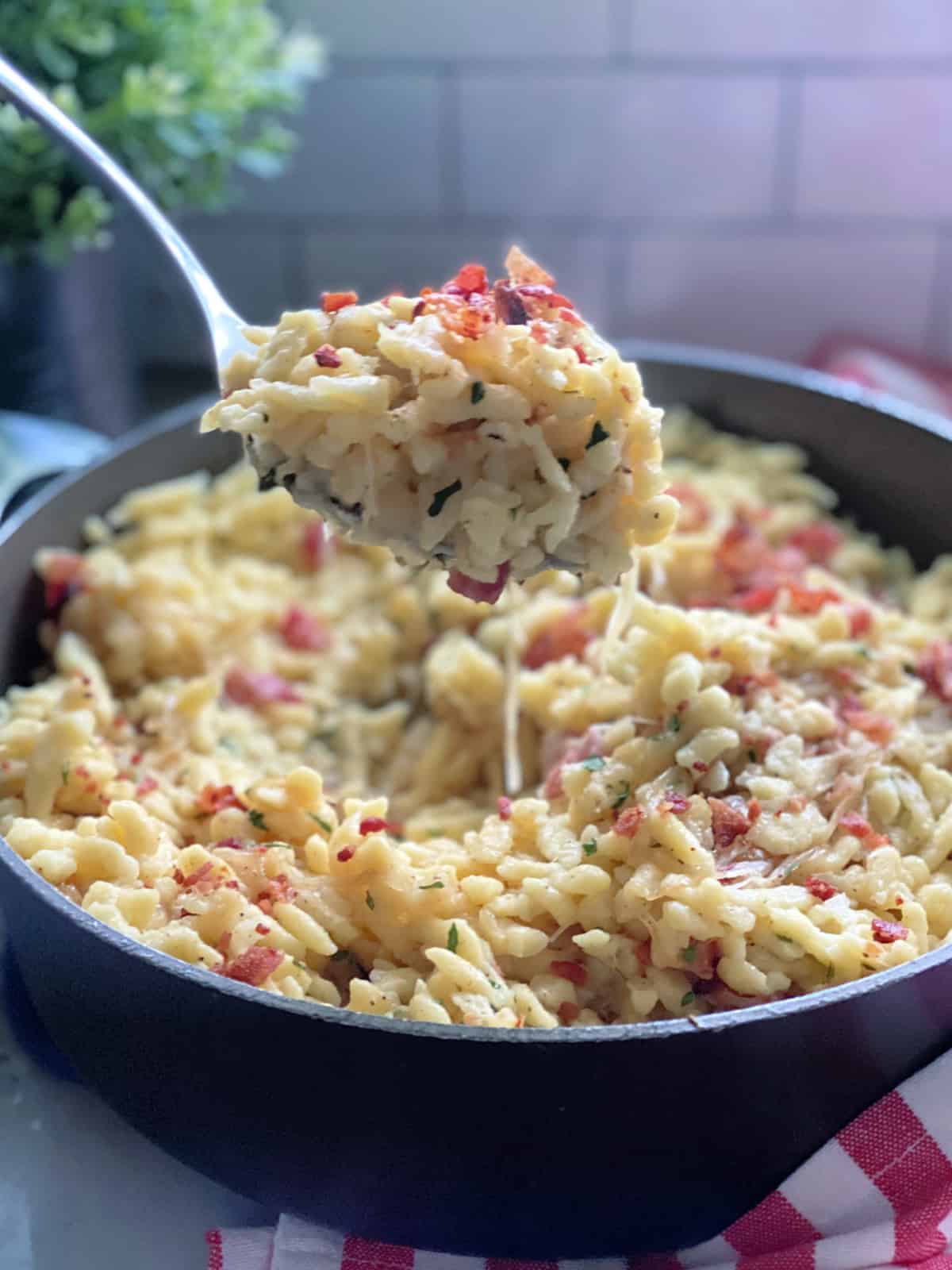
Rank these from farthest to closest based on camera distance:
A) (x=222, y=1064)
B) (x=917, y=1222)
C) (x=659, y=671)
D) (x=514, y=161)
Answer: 1. (x=514, y=161)
2. (x=659, y=671)
3. (x=917, y=1222)
4. (x=222, y=1064)

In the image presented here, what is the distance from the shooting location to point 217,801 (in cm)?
121

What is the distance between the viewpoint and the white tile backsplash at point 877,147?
7.00 ft

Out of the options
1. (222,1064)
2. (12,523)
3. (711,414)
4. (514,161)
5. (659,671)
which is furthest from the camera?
(514,161)

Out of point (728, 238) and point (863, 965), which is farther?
point (728, 238)

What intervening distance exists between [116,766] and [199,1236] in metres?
0.42

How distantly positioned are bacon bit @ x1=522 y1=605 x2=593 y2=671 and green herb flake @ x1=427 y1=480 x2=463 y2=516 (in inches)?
17.0

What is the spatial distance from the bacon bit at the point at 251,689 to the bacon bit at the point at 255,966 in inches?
20.2

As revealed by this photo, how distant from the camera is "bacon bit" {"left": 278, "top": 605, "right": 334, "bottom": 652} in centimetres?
158

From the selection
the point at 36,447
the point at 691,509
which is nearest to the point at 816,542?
the point at 691,509

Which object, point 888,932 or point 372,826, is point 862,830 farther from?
point 372,826

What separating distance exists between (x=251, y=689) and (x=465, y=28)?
122 cm

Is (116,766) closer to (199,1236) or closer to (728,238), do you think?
(199,1236)

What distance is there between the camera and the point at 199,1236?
1.09m

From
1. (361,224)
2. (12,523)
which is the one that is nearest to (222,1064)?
(12,523)
